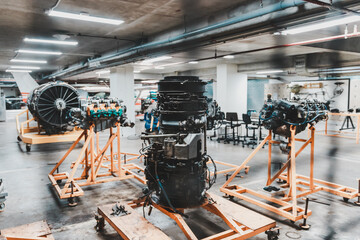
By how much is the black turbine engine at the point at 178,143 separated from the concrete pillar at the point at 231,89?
8.31 meters

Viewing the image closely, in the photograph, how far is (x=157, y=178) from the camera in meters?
2.87

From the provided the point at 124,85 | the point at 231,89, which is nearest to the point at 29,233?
the point at 124,85

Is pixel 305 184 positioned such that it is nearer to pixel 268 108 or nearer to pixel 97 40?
pixel 268 108

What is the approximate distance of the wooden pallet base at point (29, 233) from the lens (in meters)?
2.61

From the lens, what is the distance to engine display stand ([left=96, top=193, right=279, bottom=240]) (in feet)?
8.41

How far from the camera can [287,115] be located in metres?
3.88

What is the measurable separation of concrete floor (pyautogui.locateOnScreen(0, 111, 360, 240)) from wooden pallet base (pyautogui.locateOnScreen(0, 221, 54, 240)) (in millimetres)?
299

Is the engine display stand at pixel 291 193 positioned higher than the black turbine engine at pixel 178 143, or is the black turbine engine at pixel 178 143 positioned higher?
the black turbine engine at pixel 178 143

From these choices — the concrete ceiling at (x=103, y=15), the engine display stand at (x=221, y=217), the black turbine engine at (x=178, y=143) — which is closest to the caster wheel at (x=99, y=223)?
the engine display stand at (x=221, y=217)

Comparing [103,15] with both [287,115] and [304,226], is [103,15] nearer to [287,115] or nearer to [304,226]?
[287,115]

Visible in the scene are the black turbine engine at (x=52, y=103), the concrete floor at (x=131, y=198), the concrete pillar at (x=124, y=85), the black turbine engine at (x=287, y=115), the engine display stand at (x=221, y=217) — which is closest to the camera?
the engine display stand at (x=221, y=217)

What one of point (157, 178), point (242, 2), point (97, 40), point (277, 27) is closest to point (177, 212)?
point (157, 178)

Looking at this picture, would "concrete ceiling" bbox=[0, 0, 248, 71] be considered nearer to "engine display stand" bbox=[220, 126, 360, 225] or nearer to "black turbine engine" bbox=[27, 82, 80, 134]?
"black turbine engine" bbox=[27, 82, 80, 134]

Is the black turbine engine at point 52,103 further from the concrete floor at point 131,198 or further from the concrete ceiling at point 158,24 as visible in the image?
the concrete ceiling at point 158,24
